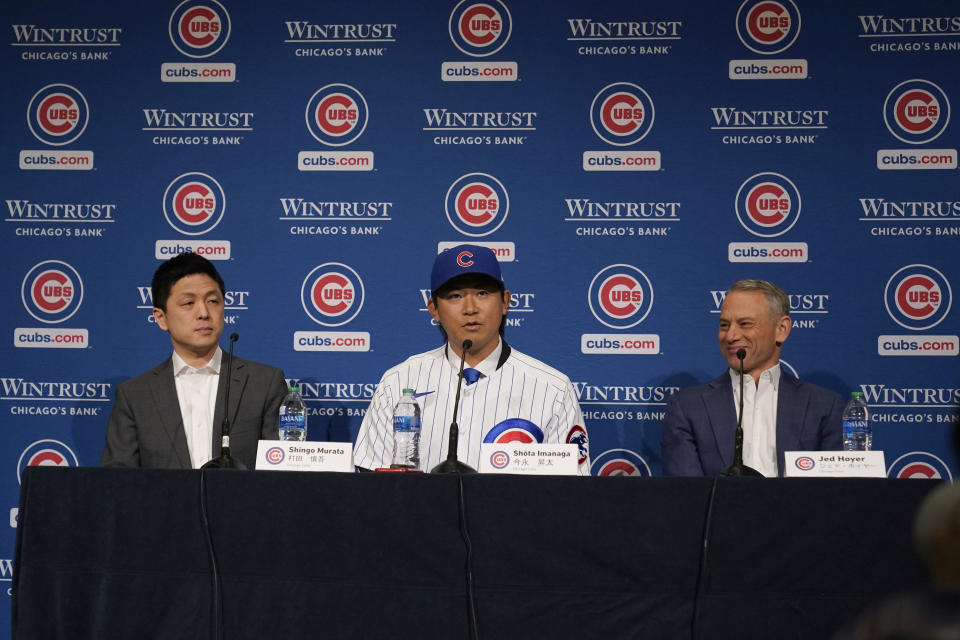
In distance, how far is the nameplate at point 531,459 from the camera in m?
2.61

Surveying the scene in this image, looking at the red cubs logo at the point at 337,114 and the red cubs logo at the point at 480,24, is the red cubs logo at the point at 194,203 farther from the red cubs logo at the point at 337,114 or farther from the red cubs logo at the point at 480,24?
the red cubs logo at the point at 480,24

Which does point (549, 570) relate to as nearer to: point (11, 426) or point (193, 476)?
point (193, 476)

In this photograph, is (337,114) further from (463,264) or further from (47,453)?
(47,453)

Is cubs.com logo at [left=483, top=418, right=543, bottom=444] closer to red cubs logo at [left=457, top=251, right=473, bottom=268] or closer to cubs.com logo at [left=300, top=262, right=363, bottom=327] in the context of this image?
red cubs logo at [left=457, top=251, right=473, bottom=268]

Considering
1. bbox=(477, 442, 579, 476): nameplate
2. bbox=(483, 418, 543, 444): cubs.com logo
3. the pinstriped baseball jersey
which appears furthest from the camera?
the pinstriped baseball jersey

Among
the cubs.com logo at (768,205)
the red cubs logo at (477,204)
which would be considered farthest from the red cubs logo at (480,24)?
the cubs.com logo at (768,205)

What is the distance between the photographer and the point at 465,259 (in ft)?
11.4

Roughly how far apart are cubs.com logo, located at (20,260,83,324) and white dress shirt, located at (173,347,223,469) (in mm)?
1075

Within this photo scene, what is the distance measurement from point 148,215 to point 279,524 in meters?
2.46

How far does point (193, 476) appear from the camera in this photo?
8.52 ft

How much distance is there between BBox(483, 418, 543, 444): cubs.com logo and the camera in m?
3.14

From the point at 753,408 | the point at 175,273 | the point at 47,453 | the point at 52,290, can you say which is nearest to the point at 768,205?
the point at 753,408

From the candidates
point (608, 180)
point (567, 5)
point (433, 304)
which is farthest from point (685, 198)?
point (433, 304)

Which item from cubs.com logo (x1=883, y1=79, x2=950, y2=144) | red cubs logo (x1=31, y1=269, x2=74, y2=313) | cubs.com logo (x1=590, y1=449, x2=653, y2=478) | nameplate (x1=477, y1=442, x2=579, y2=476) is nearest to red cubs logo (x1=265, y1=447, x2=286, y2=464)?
nameplate (x1=477, y1=442, x2=579, y2=476)
